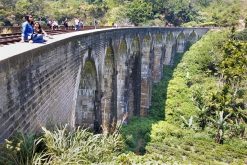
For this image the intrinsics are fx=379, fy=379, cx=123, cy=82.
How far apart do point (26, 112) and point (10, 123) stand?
113 centimetres

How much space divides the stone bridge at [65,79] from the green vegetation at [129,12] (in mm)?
31375

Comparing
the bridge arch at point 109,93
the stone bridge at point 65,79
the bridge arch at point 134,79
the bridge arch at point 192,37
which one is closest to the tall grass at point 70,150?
the stone bridge at point 65,79

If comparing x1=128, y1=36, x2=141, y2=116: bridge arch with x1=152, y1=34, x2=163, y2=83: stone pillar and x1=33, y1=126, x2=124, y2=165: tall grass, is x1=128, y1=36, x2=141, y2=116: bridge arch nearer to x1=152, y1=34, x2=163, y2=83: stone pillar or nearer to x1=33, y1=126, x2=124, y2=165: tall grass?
x1=152, y1=34, x2=163, y2=83: stone pillar

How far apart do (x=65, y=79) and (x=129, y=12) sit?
60.0m

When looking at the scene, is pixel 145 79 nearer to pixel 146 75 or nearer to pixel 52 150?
pixel 146 75

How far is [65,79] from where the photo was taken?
1252 cm

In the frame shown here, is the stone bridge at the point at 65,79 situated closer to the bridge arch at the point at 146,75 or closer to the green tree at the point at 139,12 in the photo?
the bridge arch at the point at 146,75

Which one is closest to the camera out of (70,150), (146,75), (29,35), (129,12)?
(70,150)

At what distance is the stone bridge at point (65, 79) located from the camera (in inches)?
302

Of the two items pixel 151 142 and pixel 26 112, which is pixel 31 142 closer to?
pixel 26 112

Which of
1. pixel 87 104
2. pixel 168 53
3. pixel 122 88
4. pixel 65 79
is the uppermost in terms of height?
pixel 65 79

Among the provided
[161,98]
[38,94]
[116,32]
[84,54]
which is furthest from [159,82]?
[38,94]

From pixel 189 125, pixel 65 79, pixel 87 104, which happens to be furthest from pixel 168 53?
pixel 65 79

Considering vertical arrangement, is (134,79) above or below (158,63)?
above
